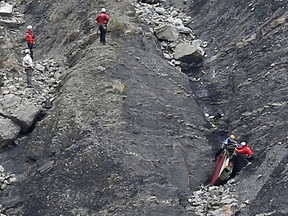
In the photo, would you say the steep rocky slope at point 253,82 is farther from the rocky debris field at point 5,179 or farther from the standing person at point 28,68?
the rocky debris field at point 5,179

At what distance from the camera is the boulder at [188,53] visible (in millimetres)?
28047

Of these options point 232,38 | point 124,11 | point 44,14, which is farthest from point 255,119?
point 44,14

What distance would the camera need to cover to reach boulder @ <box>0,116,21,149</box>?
24797mm

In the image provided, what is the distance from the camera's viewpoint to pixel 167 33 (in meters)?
29.1

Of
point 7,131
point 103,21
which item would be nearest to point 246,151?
point 103,21

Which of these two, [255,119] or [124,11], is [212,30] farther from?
[255,119]

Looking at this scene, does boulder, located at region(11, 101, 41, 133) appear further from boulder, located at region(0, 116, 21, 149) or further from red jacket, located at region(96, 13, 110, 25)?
red jacket, located at region(96, 13, 110, 25)

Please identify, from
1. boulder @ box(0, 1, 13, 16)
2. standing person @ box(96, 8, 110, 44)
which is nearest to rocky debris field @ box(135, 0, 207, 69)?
standing person @ box(96, 8, 110, 44)

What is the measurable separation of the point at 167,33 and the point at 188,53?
155cm

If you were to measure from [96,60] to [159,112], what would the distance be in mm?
3268

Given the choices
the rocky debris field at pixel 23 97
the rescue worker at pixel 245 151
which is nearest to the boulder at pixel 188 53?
the rocky debris field at pixel 23 97

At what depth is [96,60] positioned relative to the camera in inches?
1043

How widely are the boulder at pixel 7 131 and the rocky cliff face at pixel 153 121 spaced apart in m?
0.28

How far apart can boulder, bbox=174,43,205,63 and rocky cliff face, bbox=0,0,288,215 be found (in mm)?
228
